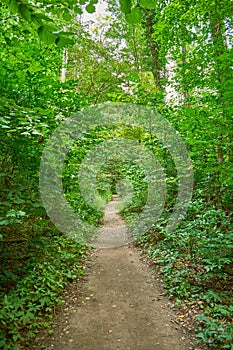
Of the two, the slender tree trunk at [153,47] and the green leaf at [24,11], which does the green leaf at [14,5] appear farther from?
the slender tree trunk at [153,47]

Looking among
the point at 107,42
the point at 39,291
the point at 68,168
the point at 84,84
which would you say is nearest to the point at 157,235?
the point at 68,168

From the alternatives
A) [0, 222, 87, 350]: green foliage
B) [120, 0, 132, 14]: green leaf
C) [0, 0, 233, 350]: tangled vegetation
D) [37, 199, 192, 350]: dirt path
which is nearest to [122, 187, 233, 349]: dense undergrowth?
[0, 0, 233, 350]: tangled vegetation

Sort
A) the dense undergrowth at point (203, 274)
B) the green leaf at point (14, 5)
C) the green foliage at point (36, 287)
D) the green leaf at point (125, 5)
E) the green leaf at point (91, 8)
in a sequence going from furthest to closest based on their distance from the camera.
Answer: the dense undergrowth at point (203, 274)
the green foliage at point (36, 287)
the green leaf at point (91, 8)
the green leaf at point (125, 5)
the green leaf at point (14, 5)

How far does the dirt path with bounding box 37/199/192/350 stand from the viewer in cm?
321

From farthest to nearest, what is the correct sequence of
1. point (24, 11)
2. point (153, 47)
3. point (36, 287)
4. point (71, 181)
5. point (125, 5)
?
point (153, 47)
point (71, 181)
point (36, 287)
point (125, 5)
point (24, 11)

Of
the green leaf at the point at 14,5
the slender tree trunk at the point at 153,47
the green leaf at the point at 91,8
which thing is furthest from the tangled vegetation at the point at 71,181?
the slender tree trunk at the point at 153,47

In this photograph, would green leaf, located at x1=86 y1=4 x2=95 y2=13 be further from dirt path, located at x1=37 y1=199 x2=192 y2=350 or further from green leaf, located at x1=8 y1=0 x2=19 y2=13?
dirt path, located at x1=37 y1=199 x2=192 y2=350

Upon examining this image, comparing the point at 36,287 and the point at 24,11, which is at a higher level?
the point at 24,11

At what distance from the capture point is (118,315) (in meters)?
3.87

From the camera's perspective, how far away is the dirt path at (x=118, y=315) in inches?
127

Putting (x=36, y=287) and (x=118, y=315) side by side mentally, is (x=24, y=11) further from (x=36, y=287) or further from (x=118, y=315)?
(x=118, y=315)

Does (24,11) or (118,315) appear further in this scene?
(118,315)

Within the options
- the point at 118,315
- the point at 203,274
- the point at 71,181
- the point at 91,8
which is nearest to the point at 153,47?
the point at 71,181

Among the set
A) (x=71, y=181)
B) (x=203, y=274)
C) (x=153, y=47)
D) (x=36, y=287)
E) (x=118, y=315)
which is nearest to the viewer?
(x=118, y=315)
